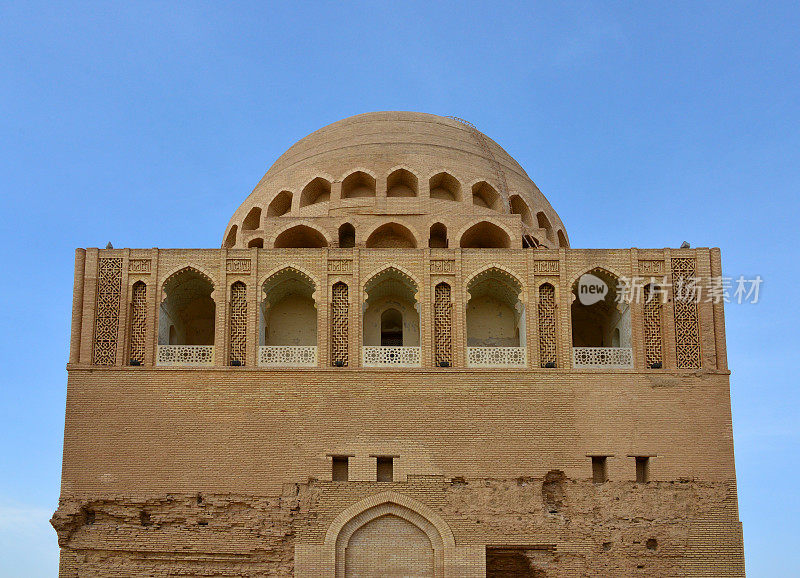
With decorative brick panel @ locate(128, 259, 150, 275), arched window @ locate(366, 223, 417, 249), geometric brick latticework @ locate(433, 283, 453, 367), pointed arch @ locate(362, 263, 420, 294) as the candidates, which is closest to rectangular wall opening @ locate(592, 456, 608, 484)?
geometric brick latticework @ locate(433, 283, 453, 367)

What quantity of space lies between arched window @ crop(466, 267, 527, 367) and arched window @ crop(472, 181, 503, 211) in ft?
8.44

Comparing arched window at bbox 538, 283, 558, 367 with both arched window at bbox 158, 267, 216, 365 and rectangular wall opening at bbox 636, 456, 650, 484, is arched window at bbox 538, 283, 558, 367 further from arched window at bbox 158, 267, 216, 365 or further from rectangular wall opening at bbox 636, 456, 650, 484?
arched window at bbox 158, 267, 216, 365

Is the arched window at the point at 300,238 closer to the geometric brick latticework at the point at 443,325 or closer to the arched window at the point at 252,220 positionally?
the arched window at the point at 252,220

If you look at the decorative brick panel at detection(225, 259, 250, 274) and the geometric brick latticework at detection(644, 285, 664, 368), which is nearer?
the geometric brick latticework at detection(644, 285, 664, 368)

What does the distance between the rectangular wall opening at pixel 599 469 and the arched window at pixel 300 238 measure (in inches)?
230

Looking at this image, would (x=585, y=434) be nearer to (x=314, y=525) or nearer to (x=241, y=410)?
(x=314, y=525)

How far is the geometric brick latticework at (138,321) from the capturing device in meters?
14.9

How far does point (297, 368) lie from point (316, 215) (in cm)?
425

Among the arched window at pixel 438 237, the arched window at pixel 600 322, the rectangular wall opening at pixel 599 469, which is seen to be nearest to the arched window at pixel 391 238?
the arched window at pixel 438 237

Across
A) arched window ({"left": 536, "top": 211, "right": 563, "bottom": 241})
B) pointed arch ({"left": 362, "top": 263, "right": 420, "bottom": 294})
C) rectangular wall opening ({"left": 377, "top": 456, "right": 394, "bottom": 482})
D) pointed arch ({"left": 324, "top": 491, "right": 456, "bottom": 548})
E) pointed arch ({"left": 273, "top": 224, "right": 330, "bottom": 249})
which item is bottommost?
pointed arch ({"left": 324, "top": 491, "right": 456, "bottom": 548})

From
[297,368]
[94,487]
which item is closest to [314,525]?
[297,368]

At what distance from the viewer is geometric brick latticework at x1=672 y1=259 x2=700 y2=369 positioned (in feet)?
49.0

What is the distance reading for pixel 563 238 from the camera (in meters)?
20.1

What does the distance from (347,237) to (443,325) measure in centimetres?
330
